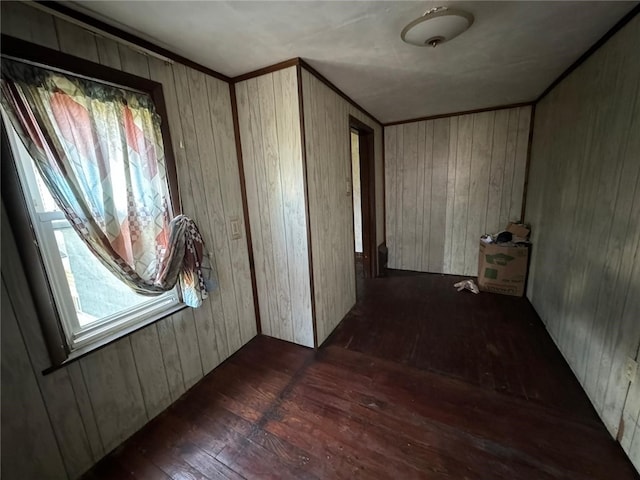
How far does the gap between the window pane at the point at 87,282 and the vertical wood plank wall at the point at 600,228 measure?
2.71m

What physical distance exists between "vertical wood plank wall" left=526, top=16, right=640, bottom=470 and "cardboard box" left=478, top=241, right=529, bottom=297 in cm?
59

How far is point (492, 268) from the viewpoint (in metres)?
3.12

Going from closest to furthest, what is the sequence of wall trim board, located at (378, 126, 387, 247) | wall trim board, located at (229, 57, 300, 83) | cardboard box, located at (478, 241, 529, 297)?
1. wall trim board, located at (229, 57, 300, 83)
2. cardboard box, located at (478, 241, 529, 297)
3. wall trim board, located at (378, 126, 387, 247)

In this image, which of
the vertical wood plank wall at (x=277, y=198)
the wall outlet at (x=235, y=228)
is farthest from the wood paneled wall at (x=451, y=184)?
the wall outlet at (x=235, y=228)

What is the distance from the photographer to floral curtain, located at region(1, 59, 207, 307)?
1109mm

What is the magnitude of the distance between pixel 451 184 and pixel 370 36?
2.56 m

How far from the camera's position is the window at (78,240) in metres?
1.08

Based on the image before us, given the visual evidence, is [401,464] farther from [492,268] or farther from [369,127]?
[369,127]

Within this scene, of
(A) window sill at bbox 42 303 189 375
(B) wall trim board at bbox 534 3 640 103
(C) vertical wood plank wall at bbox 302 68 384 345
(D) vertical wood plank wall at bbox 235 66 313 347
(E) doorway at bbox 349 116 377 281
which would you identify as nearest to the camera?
(A) window sill at bbox 42 303 189 375

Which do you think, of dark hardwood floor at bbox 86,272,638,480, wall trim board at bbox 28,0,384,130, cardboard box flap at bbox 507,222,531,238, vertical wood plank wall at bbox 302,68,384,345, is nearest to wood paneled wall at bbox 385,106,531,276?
cardboard box flap at bbox 507,222,531,238

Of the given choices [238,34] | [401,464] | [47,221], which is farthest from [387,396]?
[238,34]

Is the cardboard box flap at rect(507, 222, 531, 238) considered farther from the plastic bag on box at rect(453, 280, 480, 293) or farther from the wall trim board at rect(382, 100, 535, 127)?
the wall trim board at rect(382, 100, 535, 127)

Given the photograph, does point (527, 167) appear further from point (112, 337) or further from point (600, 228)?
point (112, 337)

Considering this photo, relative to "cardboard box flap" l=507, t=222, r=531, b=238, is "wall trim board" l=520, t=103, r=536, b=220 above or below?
above
